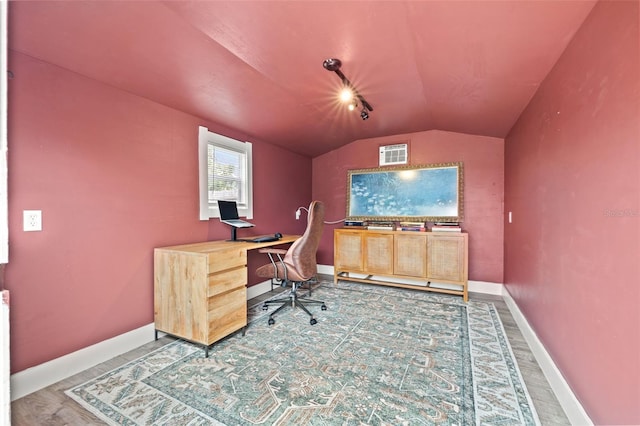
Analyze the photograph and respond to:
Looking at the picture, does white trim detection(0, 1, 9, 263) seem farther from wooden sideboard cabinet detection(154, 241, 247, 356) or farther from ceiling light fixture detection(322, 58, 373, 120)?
ceiling light fixture detection(322, 58, 373, 120)

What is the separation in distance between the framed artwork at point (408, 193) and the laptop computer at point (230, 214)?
1.99 metres

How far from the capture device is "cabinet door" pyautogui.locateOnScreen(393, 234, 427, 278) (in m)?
3.60

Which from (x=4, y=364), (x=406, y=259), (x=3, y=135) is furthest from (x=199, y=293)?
(x=406, y=259)

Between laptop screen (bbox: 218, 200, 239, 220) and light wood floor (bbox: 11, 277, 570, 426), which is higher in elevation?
→ laptop screen (bbox: 218, 200, 239, 220)

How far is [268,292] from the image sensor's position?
377 centimetres

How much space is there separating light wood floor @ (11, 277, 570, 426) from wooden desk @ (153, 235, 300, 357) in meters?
0.37

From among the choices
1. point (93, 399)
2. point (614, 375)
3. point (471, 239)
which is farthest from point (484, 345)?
point (93, 399)

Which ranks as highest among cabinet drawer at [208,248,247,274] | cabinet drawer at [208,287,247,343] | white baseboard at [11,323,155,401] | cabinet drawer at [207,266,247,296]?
cabinet drawer at [208,248,247,274]

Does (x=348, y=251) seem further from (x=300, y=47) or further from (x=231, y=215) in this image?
(x=300, y=47)

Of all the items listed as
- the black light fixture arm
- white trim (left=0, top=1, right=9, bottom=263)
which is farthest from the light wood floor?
the black light fixture arm

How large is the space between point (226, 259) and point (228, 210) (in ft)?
2.92

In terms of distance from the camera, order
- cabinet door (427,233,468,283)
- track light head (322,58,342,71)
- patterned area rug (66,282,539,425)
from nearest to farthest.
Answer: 1. patterned area rug (66,282,539,425)
2. track light head (322,58,342,71)
3. cabinet door (427,233,468,283)

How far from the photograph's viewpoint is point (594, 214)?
51.1 inches

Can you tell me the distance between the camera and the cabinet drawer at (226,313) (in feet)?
7.08
